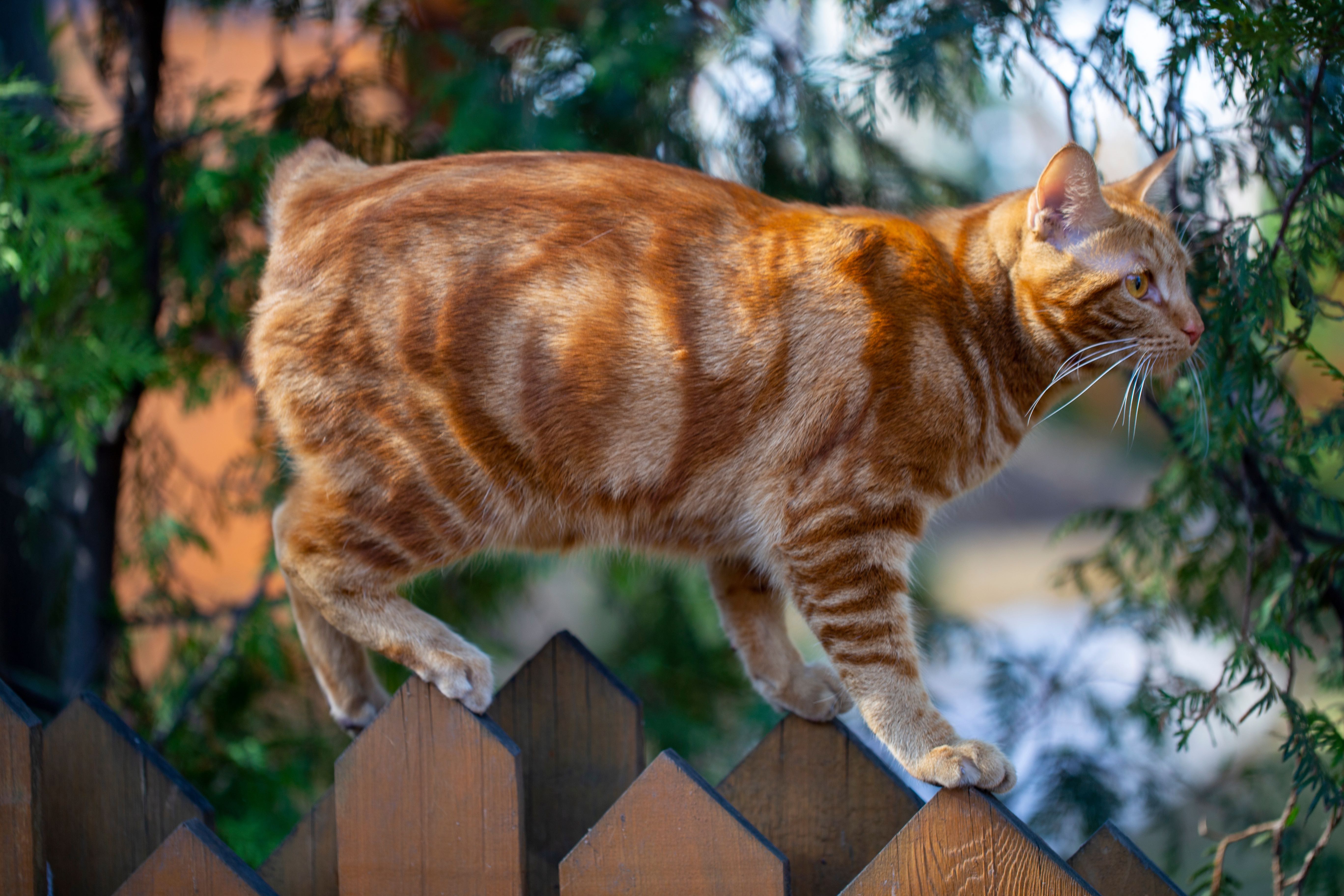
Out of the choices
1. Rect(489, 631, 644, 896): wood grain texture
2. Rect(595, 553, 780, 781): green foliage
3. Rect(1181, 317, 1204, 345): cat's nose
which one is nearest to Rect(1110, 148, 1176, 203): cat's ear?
Rect(1181, 317, 1204, 345): cat's nose

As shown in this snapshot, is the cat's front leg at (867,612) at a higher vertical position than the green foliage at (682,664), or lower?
higher

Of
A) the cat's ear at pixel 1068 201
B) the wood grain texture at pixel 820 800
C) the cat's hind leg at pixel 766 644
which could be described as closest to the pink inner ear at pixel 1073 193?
the cat's ear at pixel 1068 201

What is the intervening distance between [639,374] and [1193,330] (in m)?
0.87

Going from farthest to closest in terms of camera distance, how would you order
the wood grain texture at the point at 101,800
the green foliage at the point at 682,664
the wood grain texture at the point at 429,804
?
the green foliage at the point at 682,664
the wood grain texture at the point at 101,800
the wood grain texture at the point at 429,804

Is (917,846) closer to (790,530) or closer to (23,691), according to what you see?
(790,530)

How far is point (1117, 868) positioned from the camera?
1.35m

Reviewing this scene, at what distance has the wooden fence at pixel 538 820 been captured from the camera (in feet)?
4.16

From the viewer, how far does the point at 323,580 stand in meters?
1.69

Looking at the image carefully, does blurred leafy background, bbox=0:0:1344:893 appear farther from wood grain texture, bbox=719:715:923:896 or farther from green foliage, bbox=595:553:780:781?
wood grain texture, bbox=719:715:923:896

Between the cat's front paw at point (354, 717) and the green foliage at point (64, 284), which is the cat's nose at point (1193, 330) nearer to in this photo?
the cat's front paw at point (354, 717)

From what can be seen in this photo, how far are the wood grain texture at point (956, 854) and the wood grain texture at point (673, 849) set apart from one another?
0.12 metres

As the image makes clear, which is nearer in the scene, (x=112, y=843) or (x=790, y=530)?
(x=112, y=843)

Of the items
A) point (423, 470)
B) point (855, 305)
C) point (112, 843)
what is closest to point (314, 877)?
point (112, 843)

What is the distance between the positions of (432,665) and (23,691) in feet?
5.19
